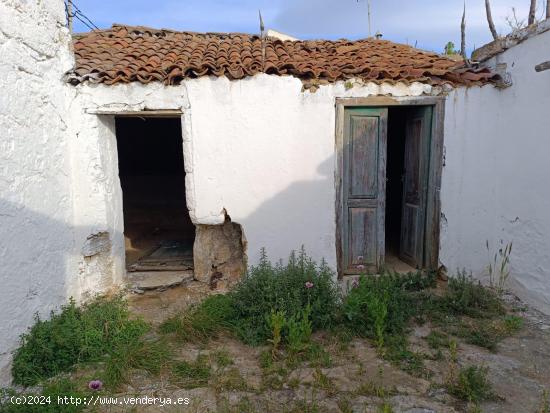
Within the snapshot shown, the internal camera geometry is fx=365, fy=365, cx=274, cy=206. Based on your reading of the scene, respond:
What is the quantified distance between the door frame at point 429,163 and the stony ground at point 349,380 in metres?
1.47

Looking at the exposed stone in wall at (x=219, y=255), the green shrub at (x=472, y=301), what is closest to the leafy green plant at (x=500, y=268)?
the green shrub at (x=472, y=301)

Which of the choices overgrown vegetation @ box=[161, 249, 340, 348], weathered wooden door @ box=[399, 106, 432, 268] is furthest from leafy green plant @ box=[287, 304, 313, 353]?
weathered wooden door @ box=[399, 106, 432, 268]

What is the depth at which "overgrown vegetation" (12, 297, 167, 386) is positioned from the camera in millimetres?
3197

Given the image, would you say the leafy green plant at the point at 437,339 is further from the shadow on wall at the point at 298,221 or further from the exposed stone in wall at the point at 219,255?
the exposed stone in wall at the point at 219,255

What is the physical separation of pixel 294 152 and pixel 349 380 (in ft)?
8.93

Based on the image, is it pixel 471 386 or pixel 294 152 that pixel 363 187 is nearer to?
pixel 294 152

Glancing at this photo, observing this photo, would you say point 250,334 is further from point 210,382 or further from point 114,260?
point 114,260

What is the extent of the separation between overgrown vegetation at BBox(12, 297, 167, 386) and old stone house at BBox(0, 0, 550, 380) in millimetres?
307

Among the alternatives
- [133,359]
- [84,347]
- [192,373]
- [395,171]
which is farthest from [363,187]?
[84,347]

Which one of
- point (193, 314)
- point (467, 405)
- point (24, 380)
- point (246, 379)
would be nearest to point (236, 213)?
point (193, 314)

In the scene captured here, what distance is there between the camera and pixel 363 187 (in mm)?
4965

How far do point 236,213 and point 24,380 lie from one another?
2693mm

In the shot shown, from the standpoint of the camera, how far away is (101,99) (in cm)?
441

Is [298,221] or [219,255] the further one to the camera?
[219,255]
